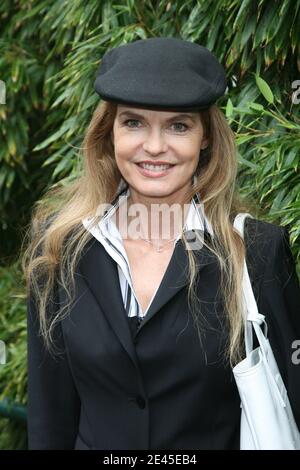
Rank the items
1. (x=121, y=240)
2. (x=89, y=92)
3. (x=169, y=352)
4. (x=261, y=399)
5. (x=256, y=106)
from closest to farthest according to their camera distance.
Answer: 1. (x=261, y=399)
2. (x=169, y=352)
3. (x=121, y=240)
4. (x=256, y=106)
5. (x=89, y=92)

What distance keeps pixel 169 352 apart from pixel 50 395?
1.38 ft

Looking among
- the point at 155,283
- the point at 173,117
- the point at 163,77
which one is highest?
the point at 163,77

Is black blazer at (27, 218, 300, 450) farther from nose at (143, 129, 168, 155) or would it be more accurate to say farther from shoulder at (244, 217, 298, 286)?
nose at (143, 129, 168, 155)

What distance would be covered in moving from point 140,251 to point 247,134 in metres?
1.01

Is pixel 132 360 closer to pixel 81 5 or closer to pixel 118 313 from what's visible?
pixel 118 313

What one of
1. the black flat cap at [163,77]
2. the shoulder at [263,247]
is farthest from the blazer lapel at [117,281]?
the black flat cap at [163,77]

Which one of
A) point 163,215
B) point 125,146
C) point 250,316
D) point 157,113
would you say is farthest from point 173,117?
point 250,316

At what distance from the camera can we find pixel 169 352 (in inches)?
105

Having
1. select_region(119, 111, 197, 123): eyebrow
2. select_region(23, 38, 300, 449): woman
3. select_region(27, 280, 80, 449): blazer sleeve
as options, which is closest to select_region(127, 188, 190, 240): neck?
select_region(23, 38, 300, 449): woman

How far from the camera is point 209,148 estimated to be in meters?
2.89

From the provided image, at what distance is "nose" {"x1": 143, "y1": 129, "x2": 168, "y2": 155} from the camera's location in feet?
8.81

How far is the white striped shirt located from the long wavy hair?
0.07 ft

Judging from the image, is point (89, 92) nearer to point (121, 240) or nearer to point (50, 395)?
point (121, 240)
